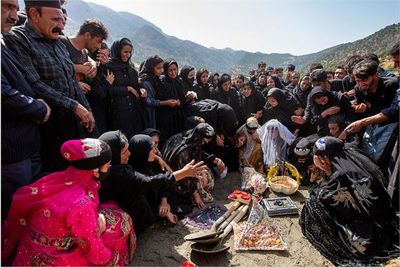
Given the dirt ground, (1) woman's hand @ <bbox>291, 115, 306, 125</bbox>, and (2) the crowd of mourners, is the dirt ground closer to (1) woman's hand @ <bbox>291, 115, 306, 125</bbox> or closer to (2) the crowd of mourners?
(2) the crowd of mourners

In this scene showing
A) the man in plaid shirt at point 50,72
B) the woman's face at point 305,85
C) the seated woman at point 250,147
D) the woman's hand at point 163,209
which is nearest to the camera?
the man in plaid shirt at point 50,72

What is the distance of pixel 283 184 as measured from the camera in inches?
175

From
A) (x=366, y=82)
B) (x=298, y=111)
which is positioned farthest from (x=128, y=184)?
(x=298, y=111)

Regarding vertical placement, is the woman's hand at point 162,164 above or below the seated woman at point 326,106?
below

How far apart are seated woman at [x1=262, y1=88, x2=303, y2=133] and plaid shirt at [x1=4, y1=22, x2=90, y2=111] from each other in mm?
3894

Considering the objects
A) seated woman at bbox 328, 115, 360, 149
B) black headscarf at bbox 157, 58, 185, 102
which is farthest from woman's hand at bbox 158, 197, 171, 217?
seated woman at bbox 328, 115, 360, 149

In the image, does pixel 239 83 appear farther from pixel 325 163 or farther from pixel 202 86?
pixel 325 163

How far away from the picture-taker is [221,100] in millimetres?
6512

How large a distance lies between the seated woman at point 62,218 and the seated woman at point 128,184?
2.07ft

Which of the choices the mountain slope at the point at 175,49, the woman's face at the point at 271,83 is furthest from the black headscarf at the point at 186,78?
the mountain slope at the point at 175,49

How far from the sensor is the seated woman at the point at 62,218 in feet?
6.73

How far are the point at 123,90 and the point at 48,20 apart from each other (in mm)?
1691

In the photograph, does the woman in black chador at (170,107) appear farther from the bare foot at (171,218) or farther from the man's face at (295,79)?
the man's face at (295,79)

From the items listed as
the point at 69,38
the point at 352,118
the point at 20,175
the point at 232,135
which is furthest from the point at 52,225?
the point at 352,118
